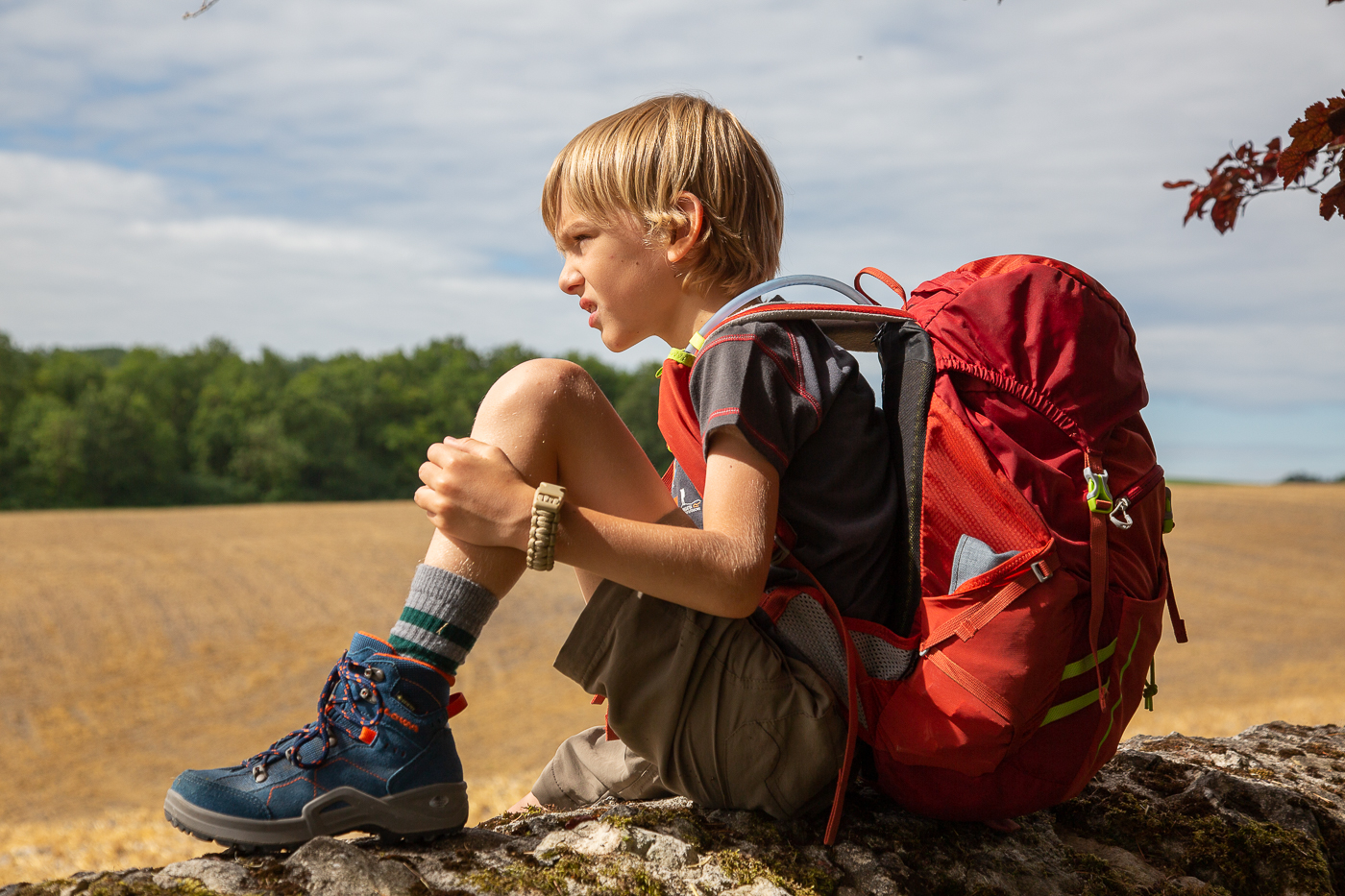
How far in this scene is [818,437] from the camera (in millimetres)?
1939

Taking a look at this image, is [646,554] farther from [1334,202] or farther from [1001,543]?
[1334,202]

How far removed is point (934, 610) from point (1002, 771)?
0.40 meters

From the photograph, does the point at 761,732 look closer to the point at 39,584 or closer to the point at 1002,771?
the point at 1002,771

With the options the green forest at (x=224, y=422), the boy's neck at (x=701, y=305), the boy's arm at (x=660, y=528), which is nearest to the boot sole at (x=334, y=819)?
the boy's arm at (x=660, y=528)

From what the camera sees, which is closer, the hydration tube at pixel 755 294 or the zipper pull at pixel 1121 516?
the zipper pull at pixel 1121 516

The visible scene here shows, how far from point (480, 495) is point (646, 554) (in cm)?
31

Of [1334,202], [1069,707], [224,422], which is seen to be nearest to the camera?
[1069,707]

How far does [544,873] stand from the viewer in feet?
5.94

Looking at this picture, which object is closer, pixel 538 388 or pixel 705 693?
pixel 538 388

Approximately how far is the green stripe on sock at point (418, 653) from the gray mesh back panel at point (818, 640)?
0.67m

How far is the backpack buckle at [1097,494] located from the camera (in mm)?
1849

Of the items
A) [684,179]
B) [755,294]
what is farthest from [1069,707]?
[684,179]

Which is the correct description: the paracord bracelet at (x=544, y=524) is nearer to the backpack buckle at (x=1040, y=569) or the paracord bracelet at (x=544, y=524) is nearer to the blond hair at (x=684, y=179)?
the blond hair at (x=684, y=179)

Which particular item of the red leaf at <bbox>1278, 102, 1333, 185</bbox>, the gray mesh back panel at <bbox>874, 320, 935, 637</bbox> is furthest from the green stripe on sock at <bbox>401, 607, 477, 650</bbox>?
the red leaf at <bbox>1278, 102, 1333, 185</bbox>
